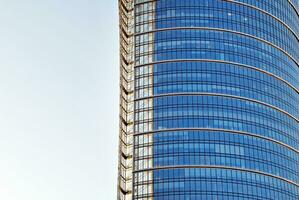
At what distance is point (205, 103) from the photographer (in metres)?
116

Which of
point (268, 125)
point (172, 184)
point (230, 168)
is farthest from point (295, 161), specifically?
point (172, 184)

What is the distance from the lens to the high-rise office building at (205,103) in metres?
111

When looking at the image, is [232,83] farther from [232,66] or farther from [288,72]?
[288,72]

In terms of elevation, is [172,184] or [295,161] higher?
[295,161]

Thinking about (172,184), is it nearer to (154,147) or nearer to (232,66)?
(154,147)

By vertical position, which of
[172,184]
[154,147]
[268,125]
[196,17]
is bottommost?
[172,184]

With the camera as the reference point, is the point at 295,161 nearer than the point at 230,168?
No

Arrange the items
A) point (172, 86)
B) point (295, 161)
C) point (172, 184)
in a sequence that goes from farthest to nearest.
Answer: point (295, 161) → point (172, 86) → point (172, 184)

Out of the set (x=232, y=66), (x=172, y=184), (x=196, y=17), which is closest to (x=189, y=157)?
(x=172, y=184)

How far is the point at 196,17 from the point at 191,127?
2398cm

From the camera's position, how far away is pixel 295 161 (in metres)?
124

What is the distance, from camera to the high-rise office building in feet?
363

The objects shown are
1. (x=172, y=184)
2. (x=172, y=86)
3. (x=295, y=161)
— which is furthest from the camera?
(x=295, y=161)

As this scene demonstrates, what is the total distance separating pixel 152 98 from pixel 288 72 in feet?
110
